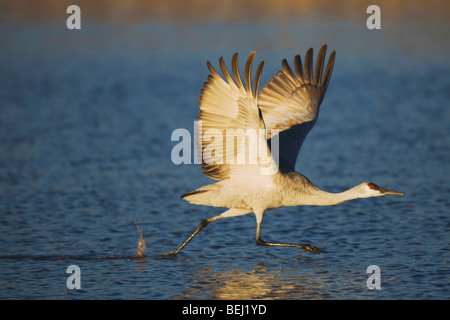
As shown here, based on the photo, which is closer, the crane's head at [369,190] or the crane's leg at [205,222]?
the crane's head at [369,190]

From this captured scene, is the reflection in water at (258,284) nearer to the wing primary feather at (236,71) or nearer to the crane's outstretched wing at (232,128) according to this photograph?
the crane's outstretched wing at (232,128)

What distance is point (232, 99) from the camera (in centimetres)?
722

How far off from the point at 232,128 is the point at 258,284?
1576mm

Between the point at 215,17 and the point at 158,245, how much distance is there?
44.1ft

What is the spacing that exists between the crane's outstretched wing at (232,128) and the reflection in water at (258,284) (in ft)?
3.59

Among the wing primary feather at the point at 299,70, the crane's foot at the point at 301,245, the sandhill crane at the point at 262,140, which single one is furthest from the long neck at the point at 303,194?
the wing primary feather at the point at 299,70

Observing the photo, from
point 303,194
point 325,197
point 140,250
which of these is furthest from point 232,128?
point 140,250

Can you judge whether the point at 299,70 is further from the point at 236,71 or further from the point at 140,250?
the point at 140,250

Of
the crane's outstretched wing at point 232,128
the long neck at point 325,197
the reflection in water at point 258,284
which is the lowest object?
the reflection in water at point 258,284

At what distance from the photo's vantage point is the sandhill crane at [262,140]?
23.7 ft

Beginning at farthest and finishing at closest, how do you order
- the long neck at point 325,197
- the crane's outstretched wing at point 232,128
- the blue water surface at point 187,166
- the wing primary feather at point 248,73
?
the long neck at point 325,197 < the blue water surface at point 187,166 < the crane's outstretched wing at point 232,128 < the wing primary feather at point 248,73

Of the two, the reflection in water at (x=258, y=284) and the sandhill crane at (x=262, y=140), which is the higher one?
the sandhill crane at (x=262, y=140)

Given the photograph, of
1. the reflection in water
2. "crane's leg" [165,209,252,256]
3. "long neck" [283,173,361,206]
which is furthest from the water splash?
"long neck" [283,173,361,206]

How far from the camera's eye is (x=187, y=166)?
39.2 feet
